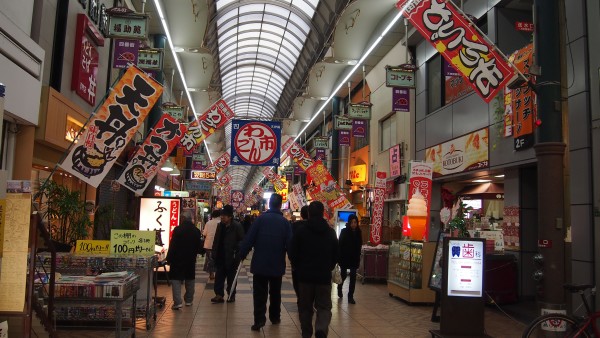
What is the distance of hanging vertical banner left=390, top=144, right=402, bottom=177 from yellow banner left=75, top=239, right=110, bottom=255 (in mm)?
11502

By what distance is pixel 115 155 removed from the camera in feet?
24.0

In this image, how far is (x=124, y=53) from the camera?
10.8 meters

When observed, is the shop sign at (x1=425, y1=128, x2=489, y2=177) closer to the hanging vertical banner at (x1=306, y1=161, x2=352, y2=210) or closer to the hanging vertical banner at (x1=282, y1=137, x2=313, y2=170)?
the hanging vertical banner at (x1=306, y1=161, x2=352, y2=210)

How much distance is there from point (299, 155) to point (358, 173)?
3585 millimetres

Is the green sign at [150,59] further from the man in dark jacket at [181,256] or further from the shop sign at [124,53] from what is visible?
the man in dark jacket at [181,256]

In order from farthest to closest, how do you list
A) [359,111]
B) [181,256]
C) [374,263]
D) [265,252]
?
[359,111]
[374,263]
[181,256]
[265,252]

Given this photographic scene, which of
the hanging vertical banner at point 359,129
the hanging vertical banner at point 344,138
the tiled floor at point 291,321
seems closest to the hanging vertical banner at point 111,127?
the tiled floor at point 291,321

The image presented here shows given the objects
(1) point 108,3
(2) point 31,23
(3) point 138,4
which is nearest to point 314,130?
(3) point 138,4

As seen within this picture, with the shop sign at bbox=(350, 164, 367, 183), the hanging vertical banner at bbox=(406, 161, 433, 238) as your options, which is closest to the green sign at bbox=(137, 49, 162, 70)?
the hanging vertical banner at bbox=(406, 161, 433, 238)

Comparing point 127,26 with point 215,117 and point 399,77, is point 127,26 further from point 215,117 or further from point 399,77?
point 399,77

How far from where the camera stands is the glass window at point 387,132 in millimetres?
18531

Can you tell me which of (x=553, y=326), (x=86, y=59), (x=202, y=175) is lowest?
(x=553, y=326)

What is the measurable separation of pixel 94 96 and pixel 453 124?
8412mm

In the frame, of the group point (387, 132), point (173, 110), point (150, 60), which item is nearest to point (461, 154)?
point (387, 132)
